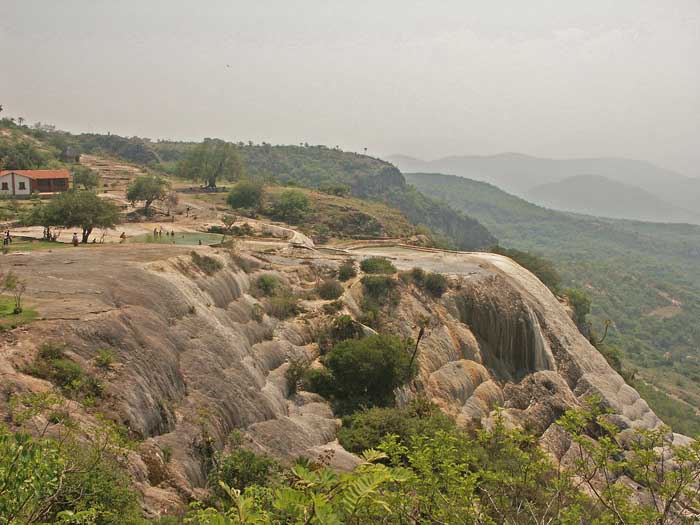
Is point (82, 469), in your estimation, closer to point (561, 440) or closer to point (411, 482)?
point (411, 482)

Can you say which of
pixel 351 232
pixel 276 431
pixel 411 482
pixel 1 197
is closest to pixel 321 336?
pixel 276 431

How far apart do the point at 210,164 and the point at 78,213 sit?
179 feet

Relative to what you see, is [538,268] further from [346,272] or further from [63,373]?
[63,373]

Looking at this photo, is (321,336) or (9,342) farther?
(321,336)

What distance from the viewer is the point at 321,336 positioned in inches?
1199

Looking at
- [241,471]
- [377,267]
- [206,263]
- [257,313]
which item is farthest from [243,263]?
[241,471]

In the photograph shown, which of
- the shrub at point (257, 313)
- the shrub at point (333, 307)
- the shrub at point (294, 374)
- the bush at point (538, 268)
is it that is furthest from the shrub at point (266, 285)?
the bush at point (538, 268)

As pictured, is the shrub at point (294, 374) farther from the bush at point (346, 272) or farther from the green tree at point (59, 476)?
the green tree at point (59, 476)

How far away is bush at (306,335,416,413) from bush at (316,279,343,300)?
6024 millimetres

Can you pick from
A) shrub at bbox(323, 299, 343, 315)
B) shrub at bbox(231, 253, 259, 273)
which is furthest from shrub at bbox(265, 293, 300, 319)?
shrub at bbox(231, 253, 259, 273)

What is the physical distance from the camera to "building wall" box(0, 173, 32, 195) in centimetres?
6209

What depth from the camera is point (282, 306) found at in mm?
30500

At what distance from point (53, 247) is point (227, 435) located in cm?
2172

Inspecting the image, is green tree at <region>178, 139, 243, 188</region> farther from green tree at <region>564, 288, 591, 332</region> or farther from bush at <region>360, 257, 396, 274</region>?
green tree at <region>564, 288, 591, 332</region>
